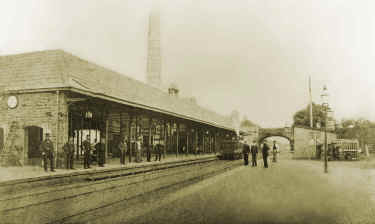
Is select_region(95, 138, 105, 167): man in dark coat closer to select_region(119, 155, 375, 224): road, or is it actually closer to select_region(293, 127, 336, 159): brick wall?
select_region(119, 155, 375, 224): road

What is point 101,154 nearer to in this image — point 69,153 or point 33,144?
point 69,153

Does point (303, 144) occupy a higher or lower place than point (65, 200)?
higher

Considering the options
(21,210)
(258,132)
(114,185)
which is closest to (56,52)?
(114,185)

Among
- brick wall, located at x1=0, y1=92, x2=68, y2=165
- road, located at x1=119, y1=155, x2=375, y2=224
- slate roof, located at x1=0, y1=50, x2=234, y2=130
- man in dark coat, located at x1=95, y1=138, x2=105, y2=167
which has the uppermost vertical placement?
slate roof, located at x1=0, y1=50, x2=234, y2=130

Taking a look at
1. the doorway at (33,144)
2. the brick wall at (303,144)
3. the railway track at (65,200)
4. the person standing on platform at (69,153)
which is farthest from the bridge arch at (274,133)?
the railway track at (65,200)

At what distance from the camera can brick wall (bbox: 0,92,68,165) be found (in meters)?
12.1

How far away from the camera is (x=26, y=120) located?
1253cm

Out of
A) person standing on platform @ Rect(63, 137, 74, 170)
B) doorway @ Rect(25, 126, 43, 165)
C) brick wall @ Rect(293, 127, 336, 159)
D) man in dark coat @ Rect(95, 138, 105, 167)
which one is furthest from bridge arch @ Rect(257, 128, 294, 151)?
person standing on platform @ Rect(63, 137, 74, 170)

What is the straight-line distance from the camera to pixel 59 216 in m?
5.16

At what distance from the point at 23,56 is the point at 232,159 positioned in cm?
1604

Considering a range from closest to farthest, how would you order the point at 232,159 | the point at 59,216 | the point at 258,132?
the point at 59,216 < the point at 232,159 < the point at 258,132

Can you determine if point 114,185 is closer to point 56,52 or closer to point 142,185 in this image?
point 142,185

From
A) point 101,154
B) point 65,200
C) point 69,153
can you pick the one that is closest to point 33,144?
point 69,153

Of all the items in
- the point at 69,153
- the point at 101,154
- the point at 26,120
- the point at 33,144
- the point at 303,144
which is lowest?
the point at 303,144
